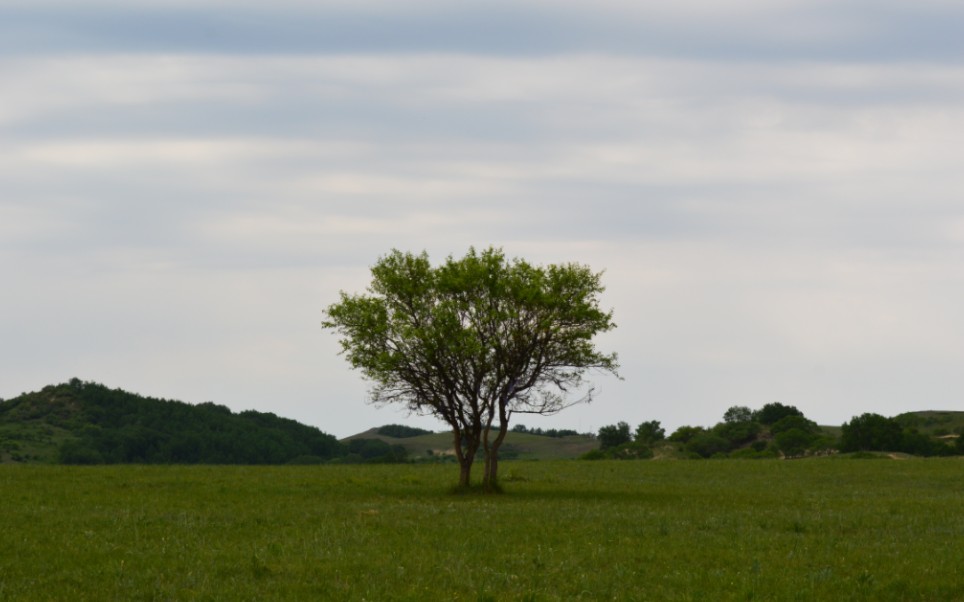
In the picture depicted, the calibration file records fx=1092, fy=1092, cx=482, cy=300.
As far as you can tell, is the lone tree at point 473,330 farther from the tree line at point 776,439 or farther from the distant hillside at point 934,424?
the distant hillside at point 934,424

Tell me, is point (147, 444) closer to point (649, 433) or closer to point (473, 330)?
point (649, 433)

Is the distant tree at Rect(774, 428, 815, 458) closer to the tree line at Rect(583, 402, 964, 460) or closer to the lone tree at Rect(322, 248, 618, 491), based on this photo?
the tree line at Rect(583, 402, 964, 460)

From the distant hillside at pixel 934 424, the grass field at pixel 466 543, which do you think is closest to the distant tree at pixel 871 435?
the distant hillside at pixel 934 424

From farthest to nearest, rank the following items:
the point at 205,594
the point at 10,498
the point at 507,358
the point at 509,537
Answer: the point at 507,358 < the point at 10,498 < the point at 509,537 < the point at 205,594

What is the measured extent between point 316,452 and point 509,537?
167 meters

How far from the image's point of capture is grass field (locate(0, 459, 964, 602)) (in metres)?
26.7

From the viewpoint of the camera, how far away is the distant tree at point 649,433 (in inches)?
6624

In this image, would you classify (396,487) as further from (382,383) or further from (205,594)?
(205,594)

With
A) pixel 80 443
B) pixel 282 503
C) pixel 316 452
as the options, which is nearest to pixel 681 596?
pixel 282 503

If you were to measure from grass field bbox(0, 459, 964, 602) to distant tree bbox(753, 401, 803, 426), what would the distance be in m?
128

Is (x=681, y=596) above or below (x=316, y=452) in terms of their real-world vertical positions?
below

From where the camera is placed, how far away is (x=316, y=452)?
652 feet

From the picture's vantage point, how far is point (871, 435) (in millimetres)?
145500

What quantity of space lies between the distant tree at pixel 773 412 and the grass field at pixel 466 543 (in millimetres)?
127540
